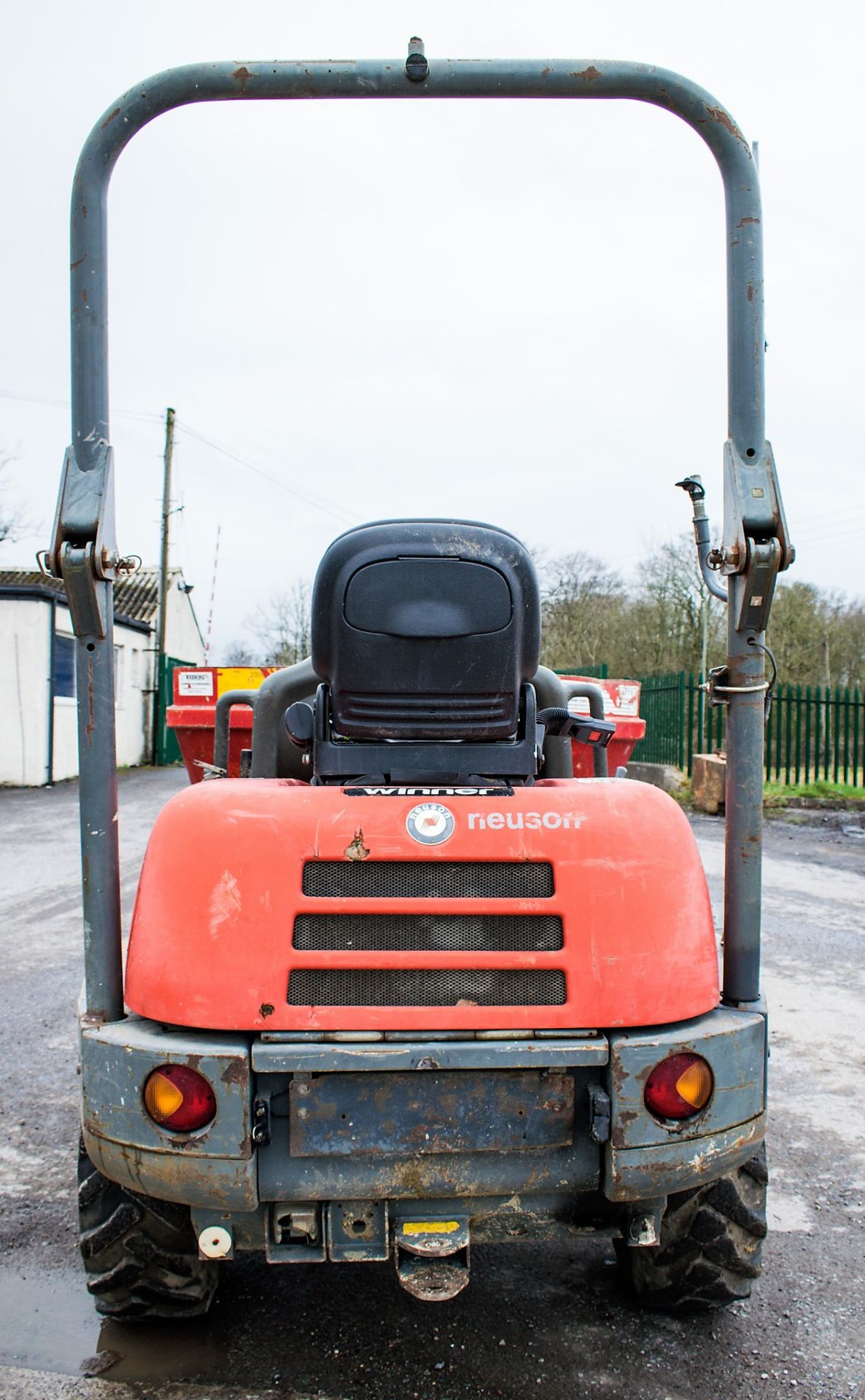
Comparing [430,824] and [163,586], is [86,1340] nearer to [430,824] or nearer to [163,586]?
[430,824]

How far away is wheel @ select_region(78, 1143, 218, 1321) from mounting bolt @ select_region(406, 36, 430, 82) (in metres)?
2.76

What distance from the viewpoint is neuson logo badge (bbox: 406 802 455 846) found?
2438 mm

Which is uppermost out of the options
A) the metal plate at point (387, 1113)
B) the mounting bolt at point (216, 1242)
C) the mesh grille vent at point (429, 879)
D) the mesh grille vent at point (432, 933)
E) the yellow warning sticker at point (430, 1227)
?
the mesh grille vent at point (429, 879)

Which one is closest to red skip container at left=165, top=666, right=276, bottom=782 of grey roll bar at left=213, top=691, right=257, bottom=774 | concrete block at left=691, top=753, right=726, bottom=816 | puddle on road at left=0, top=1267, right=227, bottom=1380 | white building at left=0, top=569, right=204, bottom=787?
grey roll bar at left=213, top=691, right=257, bottom=774

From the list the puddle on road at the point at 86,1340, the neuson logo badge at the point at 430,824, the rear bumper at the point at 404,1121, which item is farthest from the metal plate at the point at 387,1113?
the puddle on road at the point at 86,1340

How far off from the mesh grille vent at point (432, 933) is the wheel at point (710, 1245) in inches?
33.2

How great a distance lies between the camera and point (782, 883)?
9.89 metres

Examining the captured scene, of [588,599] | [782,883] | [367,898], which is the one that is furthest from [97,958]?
[588,599]

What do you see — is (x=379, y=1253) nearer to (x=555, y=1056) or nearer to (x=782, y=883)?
(x=555, y=1056)

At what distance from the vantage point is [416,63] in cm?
264

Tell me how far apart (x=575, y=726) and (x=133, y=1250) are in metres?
1.75

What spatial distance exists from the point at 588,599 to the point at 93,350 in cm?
3244

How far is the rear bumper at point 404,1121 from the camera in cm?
231

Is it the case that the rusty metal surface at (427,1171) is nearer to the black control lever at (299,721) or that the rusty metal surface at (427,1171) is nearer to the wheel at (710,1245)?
the wheel at (710,1245)
